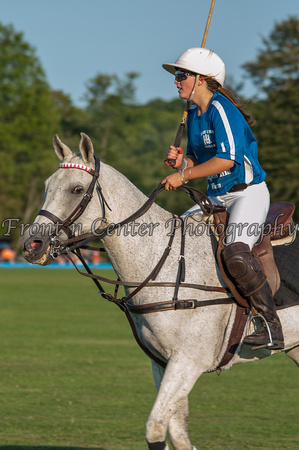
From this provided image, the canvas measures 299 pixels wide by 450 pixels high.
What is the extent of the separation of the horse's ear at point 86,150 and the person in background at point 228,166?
64 centimetres

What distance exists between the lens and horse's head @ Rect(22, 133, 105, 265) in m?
5.11

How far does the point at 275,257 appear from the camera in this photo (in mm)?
6039

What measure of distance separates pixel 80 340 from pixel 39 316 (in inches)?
199

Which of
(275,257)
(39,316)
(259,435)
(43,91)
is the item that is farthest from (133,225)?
(43,91)

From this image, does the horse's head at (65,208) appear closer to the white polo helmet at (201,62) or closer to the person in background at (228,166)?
the person in background at (228,166)

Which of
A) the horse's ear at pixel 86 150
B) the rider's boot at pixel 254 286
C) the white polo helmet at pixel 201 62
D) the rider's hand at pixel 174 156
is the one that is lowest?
the rider's boot at pixel 254 286

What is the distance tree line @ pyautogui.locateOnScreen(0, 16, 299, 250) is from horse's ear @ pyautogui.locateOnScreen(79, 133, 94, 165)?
19.8 meters

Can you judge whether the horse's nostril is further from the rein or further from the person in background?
the person in background

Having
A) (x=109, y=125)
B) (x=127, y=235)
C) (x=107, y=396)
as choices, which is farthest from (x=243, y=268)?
(x=109, y=125)

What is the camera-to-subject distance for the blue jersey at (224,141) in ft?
17.8

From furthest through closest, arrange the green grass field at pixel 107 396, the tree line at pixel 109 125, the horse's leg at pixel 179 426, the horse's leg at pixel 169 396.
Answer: the tree line at pixel 109 125, the green grass field at pixel 107 396, the horse's leg at pixel 179 426, the horse's leg at pixel 169 396

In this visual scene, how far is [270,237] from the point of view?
598 centimetres

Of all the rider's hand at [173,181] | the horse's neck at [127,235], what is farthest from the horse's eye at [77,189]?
the rider's hand at [173,181]

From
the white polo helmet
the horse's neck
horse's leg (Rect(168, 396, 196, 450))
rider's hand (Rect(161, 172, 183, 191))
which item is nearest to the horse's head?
the horse's neck
